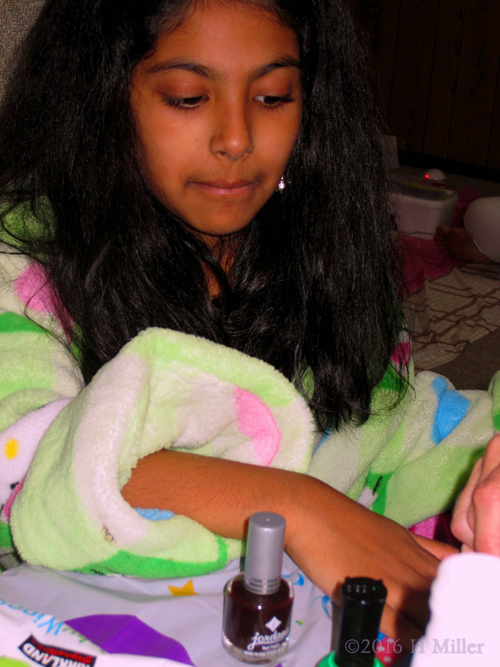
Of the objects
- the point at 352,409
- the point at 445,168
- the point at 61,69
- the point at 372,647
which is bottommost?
the point at 445,168

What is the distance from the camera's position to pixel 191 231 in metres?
0.89

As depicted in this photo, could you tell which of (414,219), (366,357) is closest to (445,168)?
(414,219)

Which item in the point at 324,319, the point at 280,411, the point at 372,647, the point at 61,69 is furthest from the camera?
the point at 324,319

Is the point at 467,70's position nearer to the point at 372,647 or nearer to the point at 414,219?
the point at 414,219

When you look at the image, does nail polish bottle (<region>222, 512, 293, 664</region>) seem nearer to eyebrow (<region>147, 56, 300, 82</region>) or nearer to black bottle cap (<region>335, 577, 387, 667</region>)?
black bottle cap (<region>335, 577, 387, 667</region>)

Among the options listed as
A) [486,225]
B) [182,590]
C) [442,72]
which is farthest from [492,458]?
[442,72]

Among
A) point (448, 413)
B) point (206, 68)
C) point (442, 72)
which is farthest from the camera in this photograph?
point (442, 72)

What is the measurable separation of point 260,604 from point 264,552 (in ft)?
0.18

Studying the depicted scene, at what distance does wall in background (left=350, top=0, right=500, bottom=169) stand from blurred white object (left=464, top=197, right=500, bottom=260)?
1.62 meters

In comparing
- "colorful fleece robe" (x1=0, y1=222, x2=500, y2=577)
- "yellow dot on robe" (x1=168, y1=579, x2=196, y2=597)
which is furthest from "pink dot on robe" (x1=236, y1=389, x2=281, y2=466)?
"yellow dot on robe" (x1=168, y1=579, x2=196, y2=597)

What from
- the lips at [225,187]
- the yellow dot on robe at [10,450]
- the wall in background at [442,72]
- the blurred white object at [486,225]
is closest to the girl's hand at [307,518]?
the yellow dot on robe at [10,450]

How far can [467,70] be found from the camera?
4.11 m

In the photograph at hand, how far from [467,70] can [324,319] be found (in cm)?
379

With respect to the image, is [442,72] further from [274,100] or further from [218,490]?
[218,490]
